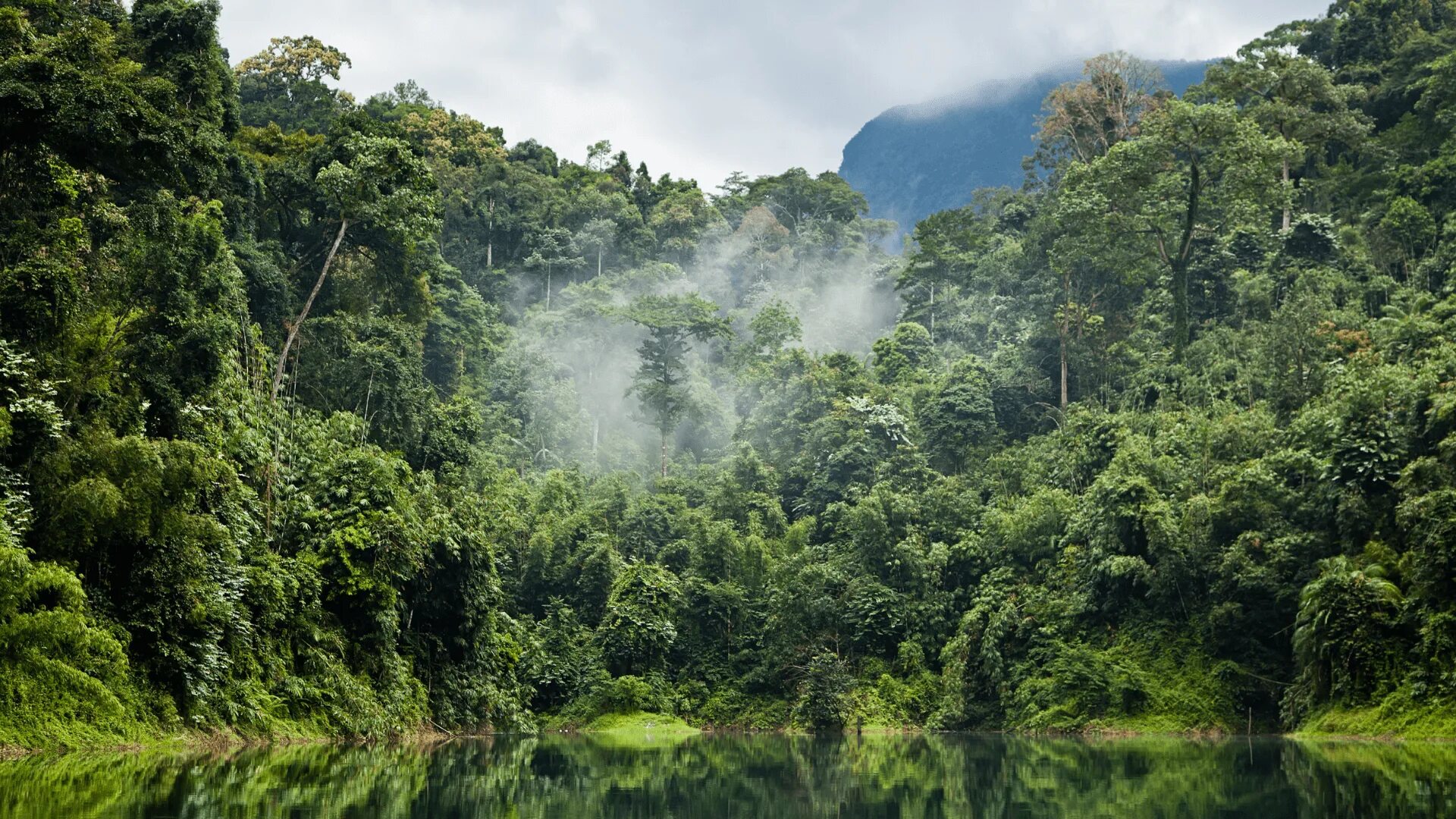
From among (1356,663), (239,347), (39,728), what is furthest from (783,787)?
(239,347)

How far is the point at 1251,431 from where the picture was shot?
31922 millimetres

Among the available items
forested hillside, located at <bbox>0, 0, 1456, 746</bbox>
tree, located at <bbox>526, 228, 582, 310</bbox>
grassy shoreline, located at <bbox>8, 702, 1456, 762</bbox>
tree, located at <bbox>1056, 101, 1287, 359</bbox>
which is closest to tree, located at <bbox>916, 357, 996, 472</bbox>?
forested hillside, located at <bbox>0, 0, 1456, 746</bbox>

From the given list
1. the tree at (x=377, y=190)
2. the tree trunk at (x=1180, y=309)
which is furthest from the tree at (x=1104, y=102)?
the tree at (x=377, y=190)

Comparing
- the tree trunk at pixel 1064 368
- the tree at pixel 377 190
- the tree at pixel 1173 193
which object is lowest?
the tree trunk at pixel 1064 368

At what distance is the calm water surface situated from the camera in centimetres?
1035

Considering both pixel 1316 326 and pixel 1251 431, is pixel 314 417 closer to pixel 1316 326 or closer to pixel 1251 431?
pixel 1251 431

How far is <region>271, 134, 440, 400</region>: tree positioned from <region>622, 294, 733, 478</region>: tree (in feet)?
72.7

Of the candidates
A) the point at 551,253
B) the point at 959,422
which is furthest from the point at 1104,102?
the point at 551,253

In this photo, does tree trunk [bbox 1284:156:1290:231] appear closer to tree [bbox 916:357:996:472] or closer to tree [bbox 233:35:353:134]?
tree [bbox 916:357:996:472]

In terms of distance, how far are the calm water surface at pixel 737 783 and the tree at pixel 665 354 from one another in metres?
31.8

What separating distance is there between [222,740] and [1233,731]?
2307 centimetres

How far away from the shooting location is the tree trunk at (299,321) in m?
28.8

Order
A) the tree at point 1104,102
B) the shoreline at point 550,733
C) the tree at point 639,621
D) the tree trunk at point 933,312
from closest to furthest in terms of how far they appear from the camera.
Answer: the shoreline at point 550,733
the tree at point 639,621
the tree at point 1104,102
the tree trunk at point 933,312

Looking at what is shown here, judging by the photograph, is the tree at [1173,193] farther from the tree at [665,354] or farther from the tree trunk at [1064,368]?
the tree at [665,354]
